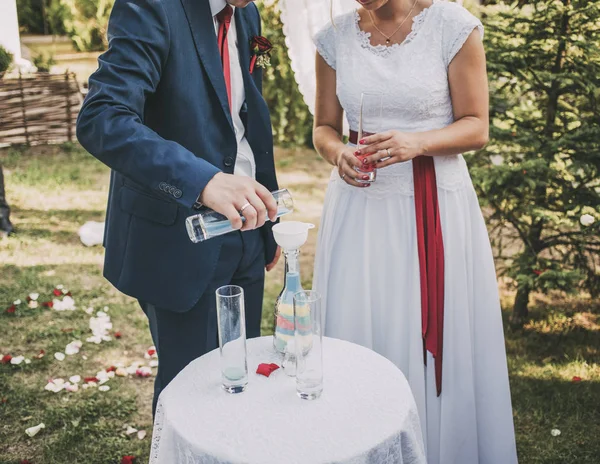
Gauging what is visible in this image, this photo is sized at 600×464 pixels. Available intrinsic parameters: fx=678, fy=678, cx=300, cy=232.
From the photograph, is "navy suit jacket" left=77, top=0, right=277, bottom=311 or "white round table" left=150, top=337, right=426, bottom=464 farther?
"navy suit jacket" left=77, top=0, right=277, bottom=311

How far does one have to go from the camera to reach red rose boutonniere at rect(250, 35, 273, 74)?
2.44 metres

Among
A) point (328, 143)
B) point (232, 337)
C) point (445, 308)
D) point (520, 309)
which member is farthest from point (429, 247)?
point (520, 309)

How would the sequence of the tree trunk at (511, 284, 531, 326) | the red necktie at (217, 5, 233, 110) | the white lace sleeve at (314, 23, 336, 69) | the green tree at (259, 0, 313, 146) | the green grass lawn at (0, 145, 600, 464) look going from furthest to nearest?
A: the green tree at (259, 0, 313, 146) → the tree trunk at (511, 284, 531, 326) → the green grass lawn at (0, 145, 600, 464) → the white lace sleeve at (314, 23, 336, 69) → the red necktie at (217, 5, 233, 110)

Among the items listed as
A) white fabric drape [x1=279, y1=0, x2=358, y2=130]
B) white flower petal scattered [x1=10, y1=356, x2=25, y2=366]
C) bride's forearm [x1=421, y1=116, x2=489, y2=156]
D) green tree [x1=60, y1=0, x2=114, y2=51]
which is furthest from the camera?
green tree [x1=60, y1=0, x2=114, y2=51]

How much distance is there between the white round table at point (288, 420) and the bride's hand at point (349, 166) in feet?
2.41

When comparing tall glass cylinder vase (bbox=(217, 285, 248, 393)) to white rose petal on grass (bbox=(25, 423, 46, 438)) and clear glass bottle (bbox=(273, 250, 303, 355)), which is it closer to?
clear glass bottle (bbox=(273, 250, 303, 355))

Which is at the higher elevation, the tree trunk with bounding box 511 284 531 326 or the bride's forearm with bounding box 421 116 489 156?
the bride's forearm with bounding box 421 116 489 156

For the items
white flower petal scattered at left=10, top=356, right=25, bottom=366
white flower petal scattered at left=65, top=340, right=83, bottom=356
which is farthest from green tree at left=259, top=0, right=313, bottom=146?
white flower petal scattered at left=10, top=356, right=25, bottom=366

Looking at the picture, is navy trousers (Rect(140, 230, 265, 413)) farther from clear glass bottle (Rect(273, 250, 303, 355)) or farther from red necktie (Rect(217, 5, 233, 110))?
red necktie (Rect(217, 5, 233, 110))

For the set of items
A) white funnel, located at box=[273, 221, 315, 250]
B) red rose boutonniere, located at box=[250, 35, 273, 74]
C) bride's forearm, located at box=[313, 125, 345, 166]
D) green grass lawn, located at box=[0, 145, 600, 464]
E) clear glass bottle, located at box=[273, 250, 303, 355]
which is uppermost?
red rose boutonniere, located at box=[250, 35, 273, 74]

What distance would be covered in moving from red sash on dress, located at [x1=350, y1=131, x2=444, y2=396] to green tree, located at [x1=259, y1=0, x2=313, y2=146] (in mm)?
6167

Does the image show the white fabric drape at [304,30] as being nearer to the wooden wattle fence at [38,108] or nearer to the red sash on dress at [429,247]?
the red sash on dress at [429,247]

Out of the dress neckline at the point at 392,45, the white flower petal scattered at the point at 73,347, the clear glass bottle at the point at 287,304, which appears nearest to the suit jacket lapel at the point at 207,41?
the clear glass bottle at the point at 287,304

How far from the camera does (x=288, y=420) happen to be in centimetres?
180
